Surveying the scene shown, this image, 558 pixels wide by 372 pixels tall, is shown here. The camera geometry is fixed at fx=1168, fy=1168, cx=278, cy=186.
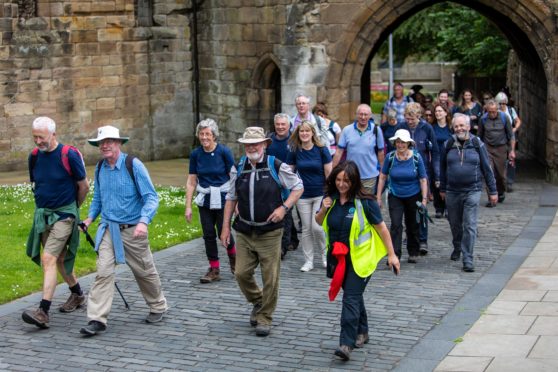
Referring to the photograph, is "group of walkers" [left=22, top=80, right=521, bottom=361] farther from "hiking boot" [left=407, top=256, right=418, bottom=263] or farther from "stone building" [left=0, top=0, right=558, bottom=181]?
"stone building" [left=0, top=0, right=558, bottom=181]

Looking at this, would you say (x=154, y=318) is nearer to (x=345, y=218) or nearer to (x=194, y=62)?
(x=345, y=218)

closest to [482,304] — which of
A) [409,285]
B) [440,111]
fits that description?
[409,285]

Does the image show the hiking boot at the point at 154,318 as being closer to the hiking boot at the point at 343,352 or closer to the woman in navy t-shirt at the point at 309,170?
the hiking boot at the point at 343,352

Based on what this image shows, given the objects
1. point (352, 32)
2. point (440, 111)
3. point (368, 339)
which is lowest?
point (368, 339)

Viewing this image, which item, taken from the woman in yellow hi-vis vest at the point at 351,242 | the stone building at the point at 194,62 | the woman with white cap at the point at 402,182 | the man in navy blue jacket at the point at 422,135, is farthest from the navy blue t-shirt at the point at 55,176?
the stone building at the point at 194,62

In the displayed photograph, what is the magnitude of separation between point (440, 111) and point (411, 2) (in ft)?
12.7

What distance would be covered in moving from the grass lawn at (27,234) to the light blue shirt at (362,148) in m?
2.35

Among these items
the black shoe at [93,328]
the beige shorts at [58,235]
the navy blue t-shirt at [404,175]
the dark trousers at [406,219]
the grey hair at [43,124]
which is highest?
the grey hair at [43,124]

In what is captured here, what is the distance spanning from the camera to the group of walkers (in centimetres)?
923

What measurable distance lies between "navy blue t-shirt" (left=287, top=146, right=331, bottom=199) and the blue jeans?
4.82 ft

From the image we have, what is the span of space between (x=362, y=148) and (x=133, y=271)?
13.8 feet

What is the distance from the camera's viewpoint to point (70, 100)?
71.6 ft

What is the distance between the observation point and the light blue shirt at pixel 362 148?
13555mm

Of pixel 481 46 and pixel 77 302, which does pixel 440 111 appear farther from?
pixel 481 46
